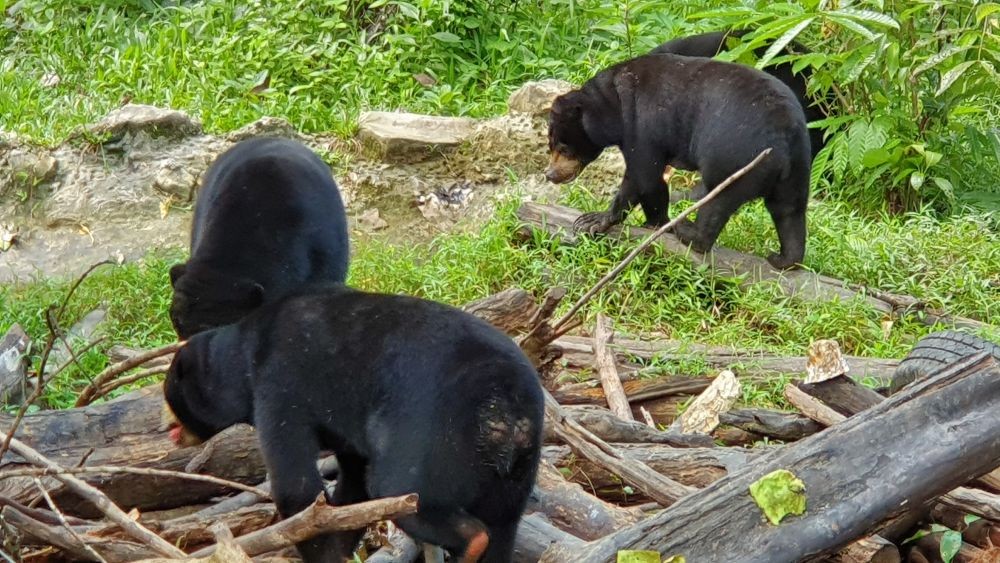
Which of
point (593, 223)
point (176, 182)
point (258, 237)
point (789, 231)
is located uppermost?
point (258, 237)

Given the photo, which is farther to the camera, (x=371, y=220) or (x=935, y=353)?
(x=371, y=220)

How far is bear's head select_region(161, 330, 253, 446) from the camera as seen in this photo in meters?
4.03

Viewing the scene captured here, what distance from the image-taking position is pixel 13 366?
5371 millimetres

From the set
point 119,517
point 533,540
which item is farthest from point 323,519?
point 533,540

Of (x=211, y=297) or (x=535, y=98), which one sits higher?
(x=211, y=297)

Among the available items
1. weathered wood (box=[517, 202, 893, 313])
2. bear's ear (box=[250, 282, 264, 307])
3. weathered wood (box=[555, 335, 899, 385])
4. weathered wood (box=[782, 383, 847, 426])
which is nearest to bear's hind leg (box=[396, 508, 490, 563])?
bear's ear (box=[250, 282, 264, 307])

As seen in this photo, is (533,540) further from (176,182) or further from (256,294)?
(176,182)

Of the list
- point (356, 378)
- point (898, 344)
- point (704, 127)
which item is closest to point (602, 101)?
point (704, 127)

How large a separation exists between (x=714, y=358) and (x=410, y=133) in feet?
10.8

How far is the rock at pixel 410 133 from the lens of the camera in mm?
8656

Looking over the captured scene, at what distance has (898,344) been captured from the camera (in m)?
6.81

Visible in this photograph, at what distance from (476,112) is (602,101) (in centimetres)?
145

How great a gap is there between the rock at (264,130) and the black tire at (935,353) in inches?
186

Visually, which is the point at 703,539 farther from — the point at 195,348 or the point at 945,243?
the point at 945,243
